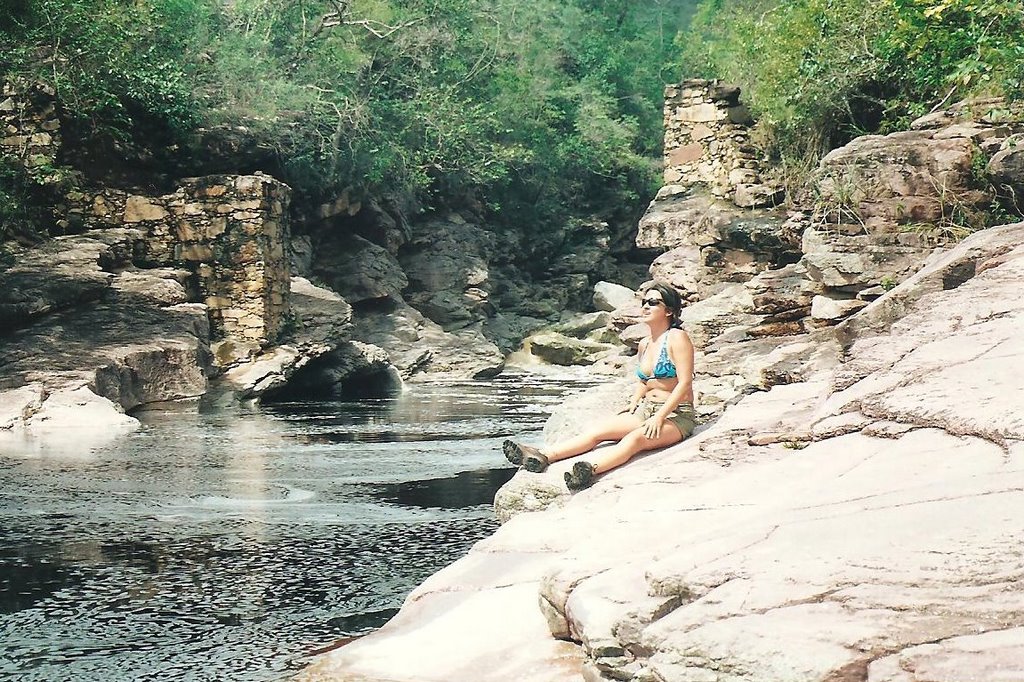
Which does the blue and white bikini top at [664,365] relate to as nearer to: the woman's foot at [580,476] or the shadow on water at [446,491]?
the woman's foot at [580,476]

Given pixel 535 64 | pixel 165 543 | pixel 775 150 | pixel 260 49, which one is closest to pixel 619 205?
pixel 535 64

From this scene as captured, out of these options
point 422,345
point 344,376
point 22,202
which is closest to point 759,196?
point 344,376

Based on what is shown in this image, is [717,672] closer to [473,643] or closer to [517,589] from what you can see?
[473,643]

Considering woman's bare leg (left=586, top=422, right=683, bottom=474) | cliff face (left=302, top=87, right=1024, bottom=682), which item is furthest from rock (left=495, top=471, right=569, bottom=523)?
woman's bare leg (left=586, top=422, right=683, bottom=474)

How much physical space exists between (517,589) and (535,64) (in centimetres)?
3592

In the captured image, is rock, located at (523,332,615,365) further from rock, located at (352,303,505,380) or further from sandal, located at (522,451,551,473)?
sandal, located at (522,451,551,473)

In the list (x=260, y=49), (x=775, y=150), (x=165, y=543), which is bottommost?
(x=165, y=543)

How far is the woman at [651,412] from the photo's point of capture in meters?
7.25

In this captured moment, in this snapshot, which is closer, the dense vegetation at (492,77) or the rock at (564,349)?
the dense vegetation at (492,77)

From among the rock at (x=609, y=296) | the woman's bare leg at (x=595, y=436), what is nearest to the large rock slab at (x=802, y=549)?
the woman's bare leg at (x=595, y=436)

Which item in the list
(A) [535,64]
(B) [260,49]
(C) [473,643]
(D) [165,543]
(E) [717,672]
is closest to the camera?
(E) [717,672]

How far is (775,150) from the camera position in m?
18.7

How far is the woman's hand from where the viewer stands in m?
7.26

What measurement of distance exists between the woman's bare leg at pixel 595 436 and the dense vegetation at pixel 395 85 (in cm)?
1500
